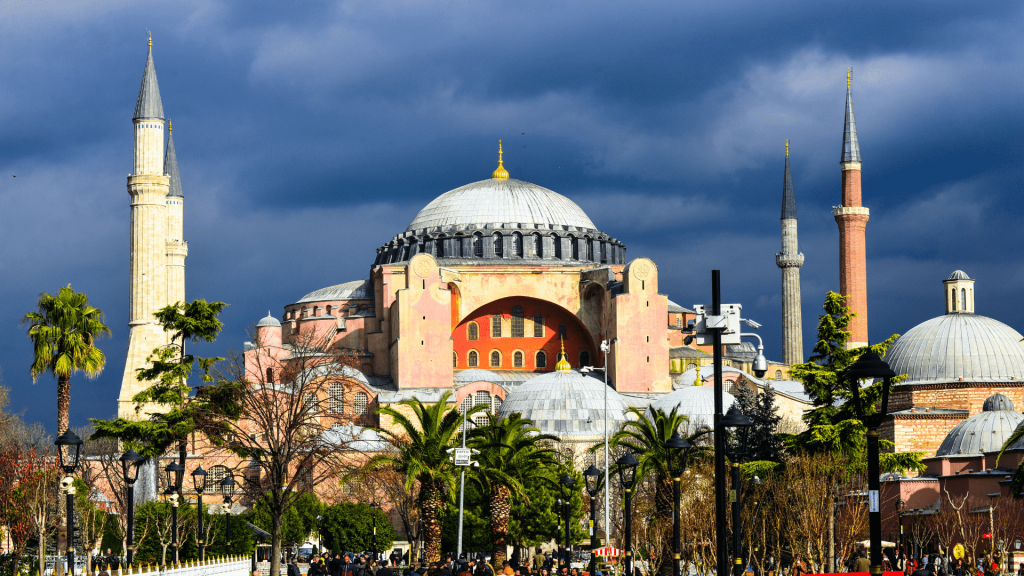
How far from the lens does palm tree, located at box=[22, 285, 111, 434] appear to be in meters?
31.9

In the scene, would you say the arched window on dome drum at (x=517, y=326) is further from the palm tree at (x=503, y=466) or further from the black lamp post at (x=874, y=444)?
the black lamp post at (x=874, y=444)

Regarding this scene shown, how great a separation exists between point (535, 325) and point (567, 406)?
924cm

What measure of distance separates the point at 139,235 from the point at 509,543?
2369 centimetres

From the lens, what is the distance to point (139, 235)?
52.9 metres

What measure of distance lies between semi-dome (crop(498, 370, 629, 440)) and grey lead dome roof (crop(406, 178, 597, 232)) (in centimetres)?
1214

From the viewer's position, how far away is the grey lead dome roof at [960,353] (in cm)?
4862

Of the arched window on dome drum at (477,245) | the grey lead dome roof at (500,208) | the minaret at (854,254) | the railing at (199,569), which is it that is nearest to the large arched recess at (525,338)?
the arched window on dome drum at (477,245)

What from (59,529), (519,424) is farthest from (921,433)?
(59,529)

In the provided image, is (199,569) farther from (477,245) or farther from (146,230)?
(477,245)

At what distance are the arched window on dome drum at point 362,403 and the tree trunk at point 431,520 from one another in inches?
933

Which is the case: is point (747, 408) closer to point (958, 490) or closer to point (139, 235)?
point (958, 490)

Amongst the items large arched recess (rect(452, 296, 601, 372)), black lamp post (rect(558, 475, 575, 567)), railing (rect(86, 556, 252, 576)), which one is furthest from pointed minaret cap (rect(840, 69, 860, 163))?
railing (rect(86, 556, 252, 576))

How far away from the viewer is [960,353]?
49.2 m

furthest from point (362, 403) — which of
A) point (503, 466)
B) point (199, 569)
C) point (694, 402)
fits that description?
point (199, 569)
